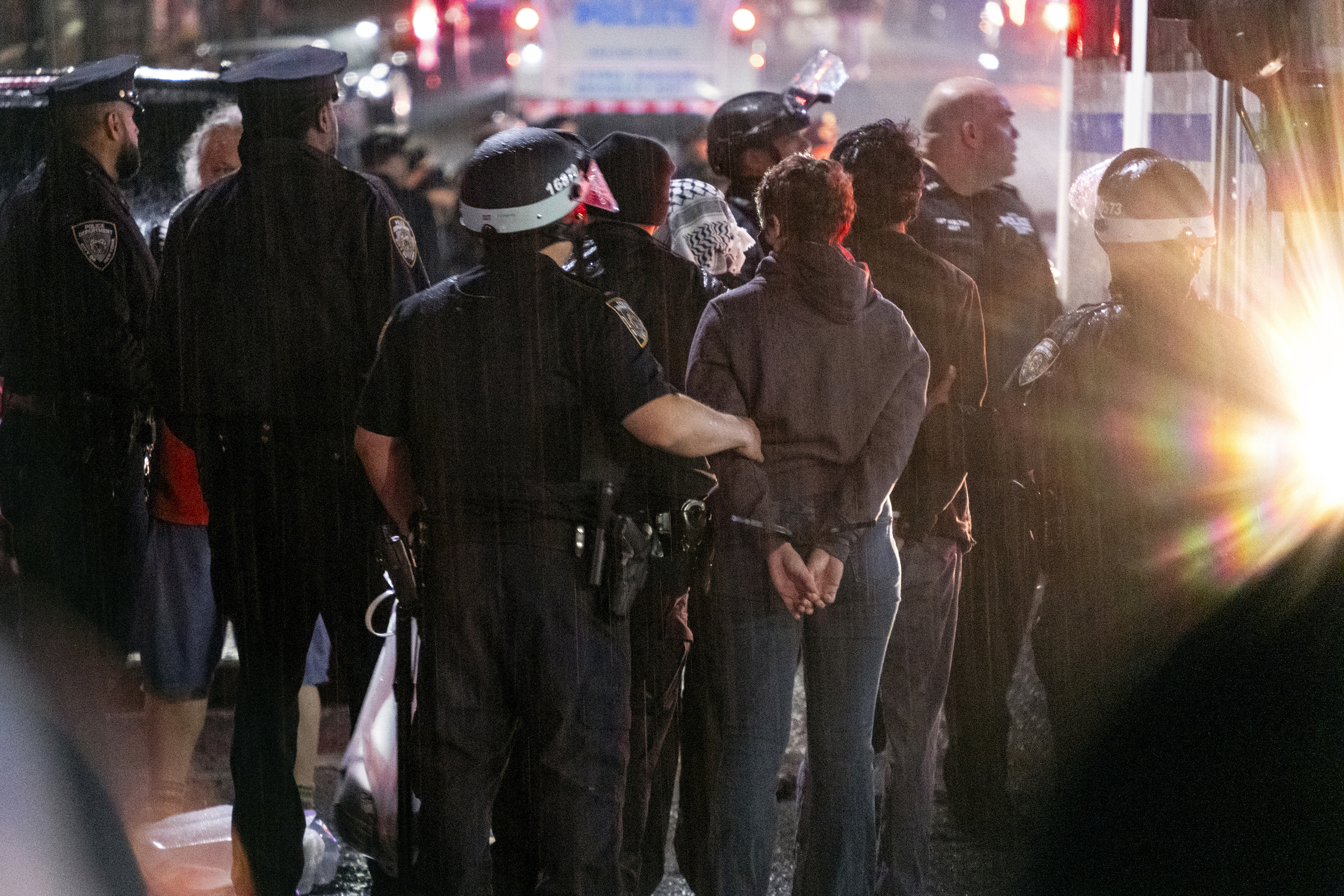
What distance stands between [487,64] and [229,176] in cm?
2452

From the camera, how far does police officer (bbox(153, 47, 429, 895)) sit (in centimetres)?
390

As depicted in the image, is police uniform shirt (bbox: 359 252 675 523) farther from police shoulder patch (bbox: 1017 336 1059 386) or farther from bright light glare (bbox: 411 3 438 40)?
bright light glare (bbox: 411 3 438 40)

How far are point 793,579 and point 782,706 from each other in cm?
34

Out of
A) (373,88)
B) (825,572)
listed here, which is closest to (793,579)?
(825,572)

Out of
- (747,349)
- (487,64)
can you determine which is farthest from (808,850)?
(487,64)

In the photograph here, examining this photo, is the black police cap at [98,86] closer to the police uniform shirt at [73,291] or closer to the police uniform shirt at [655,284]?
the police uniform shirt at [73,291]

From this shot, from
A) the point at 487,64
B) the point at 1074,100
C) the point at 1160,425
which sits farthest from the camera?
the point at 487,64

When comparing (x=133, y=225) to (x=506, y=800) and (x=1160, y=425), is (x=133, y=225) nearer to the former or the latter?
(x=506, y=800)

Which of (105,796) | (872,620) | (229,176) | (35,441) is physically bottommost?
(105,796)

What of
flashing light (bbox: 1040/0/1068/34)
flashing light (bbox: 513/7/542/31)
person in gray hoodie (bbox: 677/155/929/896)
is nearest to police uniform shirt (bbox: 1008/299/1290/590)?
person in gray hoodie (bbox: 677/155/929/896)

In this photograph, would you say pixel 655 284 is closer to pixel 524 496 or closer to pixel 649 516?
pixel 649 516

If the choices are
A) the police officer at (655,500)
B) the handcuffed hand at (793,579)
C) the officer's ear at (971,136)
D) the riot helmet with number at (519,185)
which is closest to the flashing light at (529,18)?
the officer's ear at (971,136)

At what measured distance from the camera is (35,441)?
4469mm

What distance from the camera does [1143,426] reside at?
154 inches
